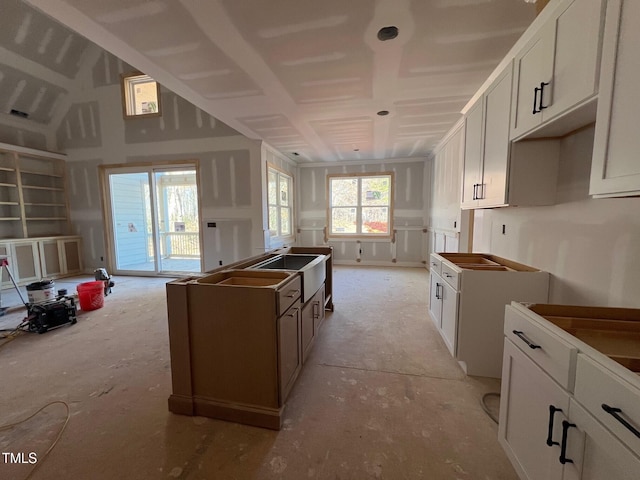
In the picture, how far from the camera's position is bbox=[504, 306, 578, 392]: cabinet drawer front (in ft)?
2.89

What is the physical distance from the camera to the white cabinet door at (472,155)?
101 inches

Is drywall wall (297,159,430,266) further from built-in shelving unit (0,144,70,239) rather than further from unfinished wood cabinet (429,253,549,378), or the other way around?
built-in shelving unit (0,144,70,239)

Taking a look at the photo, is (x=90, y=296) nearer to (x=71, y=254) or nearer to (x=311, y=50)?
(x=71, y=254)

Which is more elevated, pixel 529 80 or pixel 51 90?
pixel 51 90

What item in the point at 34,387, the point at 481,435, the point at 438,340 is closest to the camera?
the point at 481,435

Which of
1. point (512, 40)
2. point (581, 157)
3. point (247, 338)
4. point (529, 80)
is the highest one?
point (512, 40)

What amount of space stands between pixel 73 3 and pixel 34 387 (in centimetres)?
274

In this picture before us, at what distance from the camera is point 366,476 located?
Result: 129cm

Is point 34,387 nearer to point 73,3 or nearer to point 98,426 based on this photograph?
point 98,426

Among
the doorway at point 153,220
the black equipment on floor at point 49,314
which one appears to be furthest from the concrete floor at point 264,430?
the doorway at point 153,220

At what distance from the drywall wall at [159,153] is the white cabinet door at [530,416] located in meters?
4.23

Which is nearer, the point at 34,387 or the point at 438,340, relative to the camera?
the point at 34,387

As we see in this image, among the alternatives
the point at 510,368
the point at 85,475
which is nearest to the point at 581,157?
the point at 510,368

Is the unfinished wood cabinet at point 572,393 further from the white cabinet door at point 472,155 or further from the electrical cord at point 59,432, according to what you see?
the electrical cord at point 59,432
